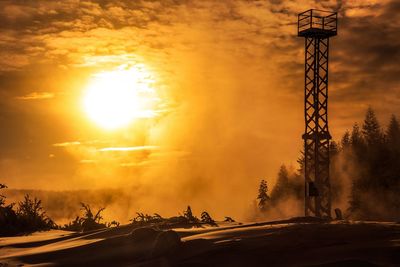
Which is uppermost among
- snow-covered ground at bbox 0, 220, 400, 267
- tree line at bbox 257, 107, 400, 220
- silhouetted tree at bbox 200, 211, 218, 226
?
tree line at bbox 257, 107, 400, 220

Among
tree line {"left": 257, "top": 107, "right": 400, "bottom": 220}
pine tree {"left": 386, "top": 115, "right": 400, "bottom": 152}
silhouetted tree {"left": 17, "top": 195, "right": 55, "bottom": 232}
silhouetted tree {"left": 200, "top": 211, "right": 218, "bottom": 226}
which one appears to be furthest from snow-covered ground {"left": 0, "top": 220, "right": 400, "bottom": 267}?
pine tree {"left": 386, "top": 115, "right": 400, "bottom": 152}

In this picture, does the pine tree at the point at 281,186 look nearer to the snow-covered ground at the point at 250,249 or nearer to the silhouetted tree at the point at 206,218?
the silhouetted tree at the point at 206,218

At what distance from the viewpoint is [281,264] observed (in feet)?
21.6

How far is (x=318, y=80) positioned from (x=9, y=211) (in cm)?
2121

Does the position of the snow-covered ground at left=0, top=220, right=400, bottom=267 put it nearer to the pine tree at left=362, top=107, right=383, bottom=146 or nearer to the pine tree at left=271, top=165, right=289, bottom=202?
the pine tree at left=362, top=107, right=383, bottom=146

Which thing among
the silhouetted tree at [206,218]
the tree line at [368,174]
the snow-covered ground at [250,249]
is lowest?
the snow-covered ground at [250,249]

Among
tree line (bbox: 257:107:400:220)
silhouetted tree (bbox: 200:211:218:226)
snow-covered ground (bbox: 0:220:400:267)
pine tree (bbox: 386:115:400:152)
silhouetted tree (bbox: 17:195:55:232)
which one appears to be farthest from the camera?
pine tree (bbox: 386:115:400:152)

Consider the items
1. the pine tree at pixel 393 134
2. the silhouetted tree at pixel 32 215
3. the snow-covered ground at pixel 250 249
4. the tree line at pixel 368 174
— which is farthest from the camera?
the pine tree at pixel 393 134

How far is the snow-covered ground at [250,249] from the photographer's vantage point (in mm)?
6676

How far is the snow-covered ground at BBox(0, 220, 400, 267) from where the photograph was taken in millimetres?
6676

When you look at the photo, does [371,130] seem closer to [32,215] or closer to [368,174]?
[368,174]

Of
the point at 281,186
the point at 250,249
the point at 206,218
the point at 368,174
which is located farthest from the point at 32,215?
the point at 281,186

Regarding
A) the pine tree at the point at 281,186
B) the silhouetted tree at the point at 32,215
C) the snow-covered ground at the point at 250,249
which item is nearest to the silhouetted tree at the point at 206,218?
the snow-covered ground at the point at 250,249

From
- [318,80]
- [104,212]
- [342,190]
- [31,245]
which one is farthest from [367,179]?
[31,245]
